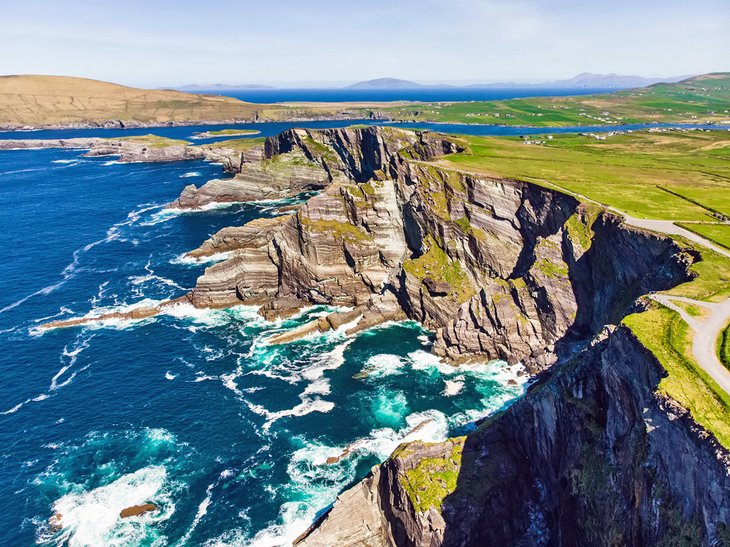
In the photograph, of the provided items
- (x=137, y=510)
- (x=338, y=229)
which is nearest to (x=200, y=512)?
(x=137, y=510)

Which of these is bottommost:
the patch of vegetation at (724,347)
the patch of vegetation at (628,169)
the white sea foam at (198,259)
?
the white sea foam at (198,259)

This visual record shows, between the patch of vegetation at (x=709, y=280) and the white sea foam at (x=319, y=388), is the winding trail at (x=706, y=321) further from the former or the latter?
the white sea foam at (x=319, y=388)

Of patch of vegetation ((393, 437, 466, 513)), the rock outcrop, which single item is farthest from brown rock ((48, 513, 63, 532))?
the rock outcrop

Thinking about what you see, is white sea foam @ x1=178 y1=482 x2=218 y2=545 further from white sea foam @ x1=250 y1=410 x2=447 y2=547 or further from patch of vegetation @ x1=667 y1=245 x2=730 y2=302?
patch of vegetation @ x1=667 y1=245 x2=730 y2=302

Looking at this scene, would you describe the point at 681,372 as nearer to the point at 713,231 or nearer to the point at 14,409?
the point at 713,231

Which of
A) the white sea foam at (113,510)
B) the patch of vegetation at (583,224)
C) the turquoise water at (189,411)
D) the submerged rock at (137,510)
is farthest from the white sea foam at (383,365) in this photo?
the patch of vegetation at (583,224)

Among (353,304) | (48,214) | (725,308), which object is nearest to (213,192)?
(48,214)
